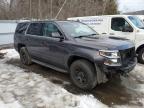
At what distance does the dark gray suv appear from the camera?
4.66m

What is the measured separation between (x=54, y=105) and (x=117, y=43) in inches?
83.8

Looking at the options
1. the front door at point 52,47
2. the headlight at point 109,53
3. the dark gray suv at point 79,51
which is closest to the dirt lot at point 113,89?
the dark gray suv at point 79,51

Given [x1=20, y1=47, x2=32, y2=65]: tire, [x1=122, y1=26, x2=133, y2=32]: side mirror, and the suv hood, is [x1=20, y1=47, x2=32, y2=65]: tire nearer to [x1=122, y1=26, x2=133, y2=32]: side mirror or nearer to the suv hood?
the suv hood

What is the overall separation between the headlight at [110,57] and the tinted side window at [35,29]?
2.64 m

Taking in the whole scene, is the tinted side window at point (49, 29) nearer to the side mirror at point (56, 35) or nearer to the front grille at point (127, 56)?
the side mirror at point (56, 35)

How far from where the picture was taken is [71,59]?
538cm

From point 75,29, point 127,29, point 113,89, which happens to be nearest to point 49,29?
point 75,29

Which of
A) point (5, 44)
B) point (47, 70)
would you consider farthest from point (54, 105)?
point (5, 44)

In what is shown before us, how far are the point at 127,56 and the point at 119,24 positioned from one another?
3816mm

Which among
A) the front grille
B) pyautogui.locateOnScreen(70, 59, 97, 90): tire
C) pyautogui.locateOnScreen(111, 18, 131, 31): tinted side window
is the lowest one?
pyautogui.locateOnScreen(70, 59, 97, 90): tire

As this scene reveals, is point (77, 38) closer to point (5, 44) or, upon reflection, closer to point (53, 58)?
point (53, 58)

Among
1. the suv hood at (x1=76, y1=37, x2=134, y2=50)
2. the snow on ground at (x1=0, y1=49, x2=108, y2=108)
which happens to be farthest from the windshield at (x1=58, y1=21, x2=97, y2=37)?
the snow on ground at (x1=0, y1=49, x2=108, y2=108)

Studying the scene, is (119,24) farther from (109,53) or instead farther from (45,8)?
(45,8)

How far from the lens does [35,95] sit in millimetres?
4828
